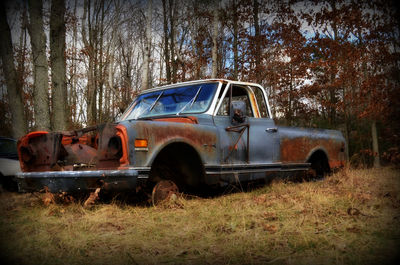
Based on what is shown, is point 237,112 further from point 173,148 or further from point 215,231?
point 215,231

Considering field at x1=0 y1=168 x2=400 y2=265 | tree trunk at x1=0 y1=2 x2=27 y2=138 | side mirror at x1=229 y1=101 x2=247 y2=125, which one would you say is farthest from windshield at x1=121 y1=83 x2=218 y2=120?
tree trunk at x1=0 y1=2 x2=27 y2=138

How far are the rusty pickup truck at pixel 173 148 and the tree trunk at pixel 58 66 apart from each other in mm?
2971

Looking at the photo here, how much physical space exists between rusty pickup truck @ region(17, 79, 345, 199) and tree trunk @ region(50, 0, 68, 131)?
2.97m

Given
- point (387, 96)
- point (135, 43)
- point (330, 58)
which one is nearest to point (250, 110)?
point (387, 96)

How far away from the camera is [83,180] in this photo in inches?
153

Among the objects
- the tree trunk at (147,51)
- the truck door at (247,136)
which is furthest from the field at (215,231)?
the tree trunk at (147,51)

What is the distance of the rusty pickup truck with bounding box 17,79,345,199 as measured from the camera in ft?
12.7

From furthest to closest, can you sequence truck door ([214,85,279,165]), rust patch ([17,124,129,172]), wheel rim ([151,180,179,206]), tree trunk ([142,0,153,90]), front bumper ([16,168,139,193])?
tree trunk ([142,0,153,90]) → truck door ([214,85,279,165]) → rust patch ([17,124,129,172]) → wheel rim ([151,180,179,206]) → front bumper ([16,168,139,193])

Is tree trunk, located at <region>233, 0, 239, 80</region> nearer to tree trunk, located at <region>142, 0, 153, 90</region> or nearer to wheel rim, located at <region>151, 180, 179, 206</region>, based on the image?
tree trunk, located at <region>142, 0, 153, 90</region>

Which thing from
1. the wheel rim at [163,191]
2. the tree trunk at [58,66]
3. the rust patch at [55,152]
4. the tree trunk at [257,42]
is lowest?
the wheel rim at [163,191]

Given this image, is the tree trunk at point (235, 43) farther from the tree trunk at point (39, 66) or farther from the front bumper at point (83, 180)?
the front bumper at point (83, 180)

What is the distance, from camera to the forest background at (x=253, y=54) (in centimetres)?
952

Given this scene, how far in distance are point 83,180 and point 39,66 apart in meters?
5.52

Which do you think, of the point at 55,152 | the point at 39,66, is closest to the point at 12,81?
the point at 39,66
